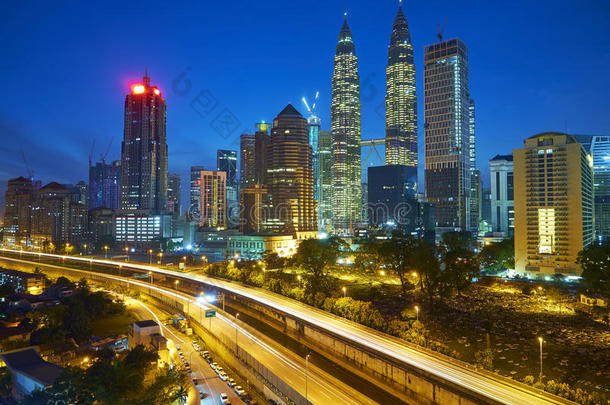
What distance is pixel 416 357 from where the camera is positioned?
31.9 m

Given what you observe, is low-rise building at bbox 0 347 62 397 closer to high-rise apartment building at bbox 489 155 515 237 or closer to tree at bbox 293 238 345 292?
tree at bbox 293 238 345 292

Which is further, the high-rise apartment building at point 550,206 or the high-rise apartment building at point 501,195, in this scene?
the high-rise apartment building at point 501,195

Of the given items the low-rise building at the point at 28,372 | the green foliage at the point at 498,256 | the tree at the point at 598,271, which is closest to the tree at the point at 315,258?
the green foliage at the point at 498,256

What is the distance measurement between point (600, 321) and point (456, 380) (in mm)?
31576

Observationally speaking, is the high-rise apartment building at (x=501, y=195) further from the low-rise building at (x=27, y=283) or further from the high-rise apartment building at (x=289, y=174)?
the low-rise building at (x=27, y=283)

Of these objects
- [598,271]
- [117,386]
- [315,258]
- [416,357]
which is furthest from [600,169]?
[117,386]

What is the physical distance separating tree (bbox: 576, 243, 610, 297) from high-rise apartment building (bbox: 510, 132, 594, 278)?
30.0 meters

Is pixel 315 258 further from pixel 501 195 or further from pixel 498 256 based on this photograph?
pixel 501 195

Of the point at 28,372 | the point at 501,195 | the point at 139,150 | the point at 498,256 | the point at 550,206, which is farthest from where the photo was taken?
the point at 139,150

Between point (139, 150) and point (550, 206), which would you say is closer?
point (550, 206)

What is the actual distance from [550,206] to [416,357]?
69.4 metres

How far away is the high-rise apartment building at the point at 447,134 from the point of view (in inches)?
6806

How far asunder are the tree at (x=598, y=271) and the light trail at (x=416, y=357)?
109 feet

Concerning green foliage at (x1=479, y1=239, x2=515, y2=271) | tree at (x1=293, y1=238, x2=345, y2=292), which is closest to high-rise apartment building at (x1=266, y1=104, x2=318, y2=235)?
green foliage at (x1=479, y1=239, x2=515, y2=271)
